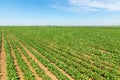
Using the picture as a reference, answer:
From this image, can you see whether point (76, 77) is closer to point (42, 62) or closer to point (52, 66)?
point (52, 66)

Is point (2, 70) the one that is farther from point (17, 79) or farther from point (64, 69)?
point (64, 69)

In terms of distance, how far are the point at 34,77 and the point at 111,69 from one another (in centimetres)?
620

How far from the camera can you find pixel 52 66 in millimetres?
14531

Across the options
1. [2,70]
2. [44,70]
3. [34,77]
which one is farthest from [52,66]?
[2,70]

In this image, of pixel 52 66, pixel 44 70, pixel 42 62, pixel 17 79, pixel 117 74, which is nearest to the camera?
pixel 17 79

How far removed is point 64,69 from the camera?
13.7m

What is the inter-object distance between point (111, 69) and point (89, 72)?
211 cm

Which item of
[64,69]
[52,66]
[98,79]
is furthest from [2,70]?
[98,79]

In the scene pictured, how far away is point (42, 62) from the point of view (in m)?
16.0

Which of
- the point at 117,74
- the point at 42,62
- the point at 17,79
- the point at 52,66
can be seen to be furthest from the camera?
the point at 42,62

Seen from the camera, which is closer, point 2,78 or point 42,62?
point 2,78

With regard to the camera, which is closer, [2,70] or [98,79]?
[98,79]

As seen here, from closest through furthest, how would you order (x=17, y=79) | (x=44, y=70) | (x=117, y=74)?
(x=17, y=79) < (x=117, y=74) < (x=44, y=70)

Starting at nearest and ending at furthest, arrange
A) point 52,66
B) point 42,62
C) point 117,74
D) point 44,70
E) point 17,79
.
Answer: point 17,79
point 117,74
point 44,70
point 52,66
point 42,62
